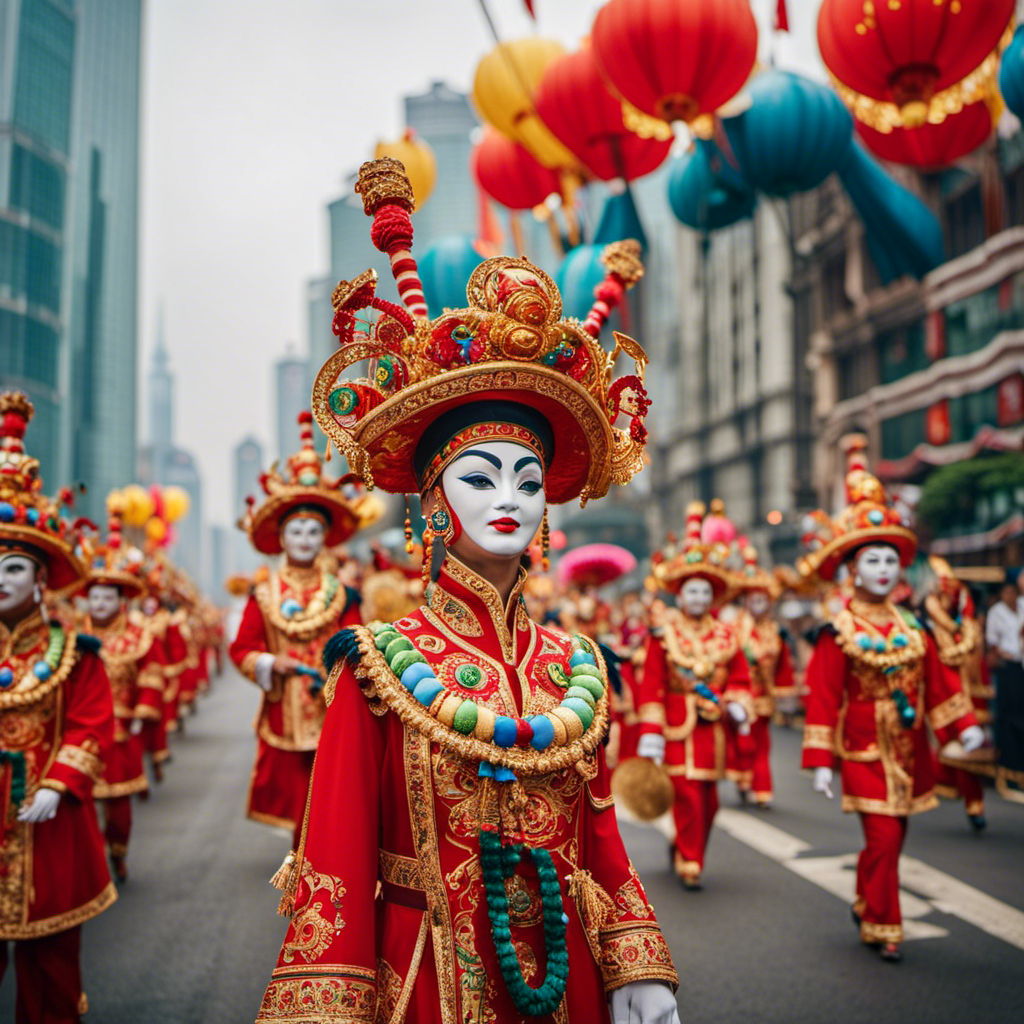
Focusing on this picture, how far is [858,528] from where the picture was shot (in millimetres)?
6277

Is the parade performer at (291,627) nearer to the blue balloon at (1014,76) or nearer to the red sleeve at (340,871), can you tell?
the red sleeve at (340,871)

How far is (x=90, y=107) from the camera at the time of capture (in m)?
117

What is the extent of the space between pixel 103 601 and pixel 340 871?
7.03 m

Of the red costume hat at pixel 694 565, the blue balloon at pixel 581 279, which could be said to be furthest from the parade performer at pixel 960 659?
the blue balloon at pixel 581 279

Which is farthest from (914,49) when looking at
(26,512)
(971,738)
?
(26,512)

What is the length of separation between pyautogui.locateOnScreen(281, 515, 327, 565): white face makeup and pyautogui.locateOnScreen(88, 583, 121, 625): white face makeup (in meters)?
2.54

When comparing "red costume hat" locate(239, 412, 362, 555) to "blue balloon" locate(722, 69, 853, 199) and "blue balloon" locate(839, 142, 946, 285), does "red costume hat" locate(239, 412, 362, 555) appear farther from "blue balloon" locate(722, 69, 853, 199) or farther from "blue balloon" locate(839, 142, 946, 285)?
"blue balloon" locate(839, 142, 946, 285)

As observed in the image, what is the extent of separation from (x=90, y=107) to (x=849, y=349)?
116m

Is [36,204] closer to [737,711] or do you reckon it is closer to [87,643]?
[737,711]

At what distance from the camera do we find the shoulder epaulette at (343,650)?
8.85 ft

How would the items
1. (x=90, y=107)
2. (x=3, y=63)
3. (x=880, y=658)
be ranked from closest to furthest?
(x=880, y=658)
(x=3, y=63)
(x=90, y=107)

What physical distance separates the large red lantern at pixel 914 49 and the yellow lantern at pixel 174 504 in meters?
19.2

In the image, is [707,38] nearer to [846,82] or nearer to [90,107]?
[846,82]

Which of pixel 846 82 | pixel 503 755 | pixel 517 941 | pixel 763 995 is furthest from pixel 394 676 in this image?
pixel 846 82
